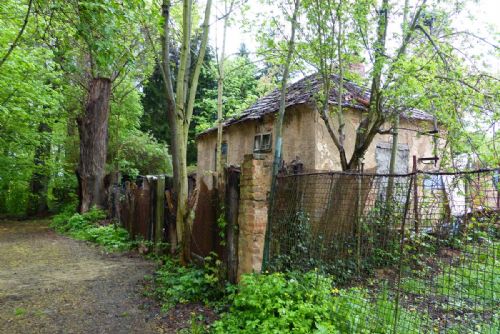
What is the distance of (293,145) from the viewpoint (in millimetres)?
9023

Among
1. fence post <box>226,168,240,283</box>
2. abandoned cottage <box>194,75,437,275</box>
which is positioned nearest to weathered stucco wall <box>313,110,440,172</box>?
abandoned cottage <box>194,75,437,275</box>

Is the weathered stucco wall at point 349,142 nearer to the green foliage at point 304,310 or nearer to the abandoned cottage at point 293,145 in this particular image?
the abandoned cottage at point 293,145

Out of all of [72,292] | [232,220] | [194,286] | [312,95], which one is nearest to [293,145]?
[312,95]

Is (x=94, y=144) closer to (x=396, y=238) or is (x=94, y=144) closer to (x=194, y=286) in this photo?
(x=194, y=286)

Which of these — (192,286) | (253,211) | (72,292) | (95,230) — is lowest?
(72,292)

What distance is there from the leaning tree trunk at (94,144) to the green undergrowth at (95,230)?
84 cm

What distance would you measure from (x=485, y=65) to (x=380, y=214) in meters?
3.65

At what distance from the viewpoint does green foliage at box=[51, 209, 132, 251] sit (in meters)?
8.69

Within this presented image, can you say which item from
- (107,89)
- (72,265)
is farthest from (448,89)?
(107,89)

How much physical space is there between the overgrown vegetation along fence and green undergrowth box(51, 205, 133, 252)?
17.8 feet

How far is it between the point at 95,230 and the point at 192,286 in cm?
636

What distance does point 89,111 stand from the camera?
13.2 meters

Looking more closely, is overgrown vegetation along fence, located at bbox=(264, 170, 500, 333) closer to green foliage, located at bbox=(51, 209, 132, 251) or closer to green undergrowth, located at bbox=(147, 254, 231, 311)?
green undergrowth, located at bbox=(147, 254, 231, 311)

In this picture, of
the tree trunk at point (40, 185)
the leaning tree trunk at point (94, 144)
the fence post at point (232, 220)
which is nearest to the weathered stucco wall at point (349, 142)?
the fence post at point (232, 220)
